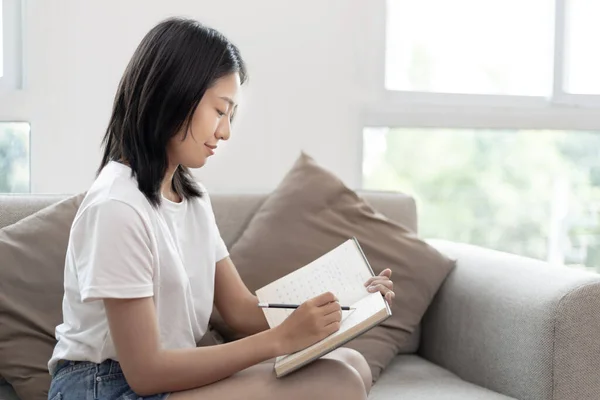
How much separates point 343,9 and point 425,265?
A: 102 centimetres

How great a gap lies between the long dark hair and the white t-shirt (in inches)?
1.6

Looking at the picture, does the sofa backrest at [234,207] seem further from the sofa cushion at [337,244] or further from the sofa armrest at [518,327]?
the sofa armrest at [518,327]

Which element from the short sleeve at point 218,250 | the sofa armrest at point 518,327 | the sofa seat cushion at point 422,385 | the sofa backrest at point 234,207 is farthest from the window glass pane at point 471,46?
the short sleeve at point 218,250

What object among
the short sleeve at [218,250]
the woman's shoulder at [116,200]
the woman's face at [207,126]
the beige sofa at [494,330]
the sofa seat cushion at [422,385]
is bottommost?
the sofa seat cushion at [422,385]

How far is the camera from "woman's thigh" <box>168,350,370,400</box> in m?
1.30

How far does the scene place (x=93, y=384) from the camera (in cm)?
134

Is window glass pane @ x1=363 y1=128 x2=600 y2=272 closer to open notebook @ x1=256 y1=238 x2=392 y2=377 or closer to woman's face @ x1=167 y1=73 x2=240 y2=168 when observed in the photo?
open notebook @ x1=256 y1=238 x2=392 y2=377

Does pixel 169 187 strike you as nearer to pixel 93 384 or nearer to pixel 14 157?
pixel 93 384

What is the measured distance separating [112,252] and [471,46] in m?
2.06

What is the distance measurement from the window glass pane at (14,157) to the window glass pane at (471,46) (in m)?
1.27

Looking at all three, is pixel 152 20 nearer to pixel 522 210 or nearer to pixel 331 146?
pixel 331 146

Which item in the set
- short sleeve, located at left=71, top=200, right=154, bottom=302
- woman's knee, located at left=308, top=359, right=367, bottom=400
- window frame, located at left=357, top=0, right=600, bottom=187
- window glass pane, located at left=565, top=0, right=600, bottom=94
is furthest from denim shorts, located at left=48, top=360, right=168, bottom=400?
window glass pane, located at left=565, top=0, right=600, bottom=94

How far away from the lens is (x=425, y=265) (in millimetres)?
1984

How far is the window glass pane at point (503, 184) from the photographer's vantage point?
2949 mm
